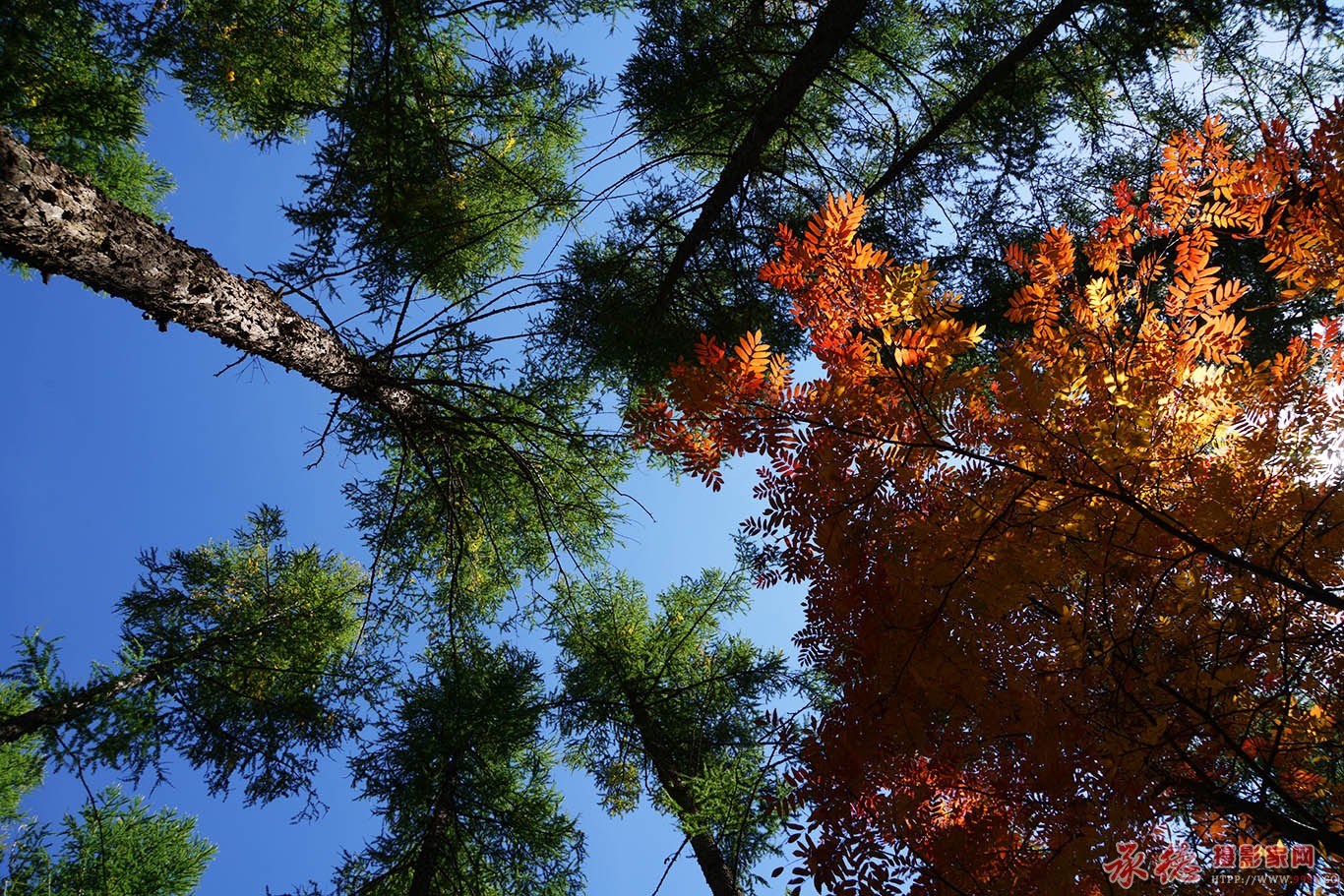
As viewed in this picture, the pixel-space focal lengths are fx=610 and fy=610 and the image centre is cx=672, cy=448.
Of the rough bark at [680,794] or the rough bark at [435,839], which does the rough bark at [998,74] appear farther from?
the rough bark at [435,839]

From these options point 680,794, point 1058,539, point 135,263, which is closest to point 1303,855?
point 1058,539

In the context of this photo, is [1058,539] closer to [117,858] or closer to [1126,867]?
[1126,867]

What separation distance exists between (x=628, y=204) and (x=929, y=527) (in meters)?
3.68

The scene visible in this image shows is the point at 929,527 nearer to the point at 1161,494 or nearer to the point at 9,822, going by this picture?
the point at 1161,494

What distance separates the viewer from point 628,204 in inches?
189

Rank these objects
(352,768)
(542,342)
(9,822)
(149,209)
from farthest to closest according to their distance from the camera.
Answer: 1. (9,822)
2. (149,209)
3. (542,342)
4. (352,768)

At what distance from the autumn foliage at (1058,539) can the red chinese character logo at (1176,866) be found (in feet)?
0.13

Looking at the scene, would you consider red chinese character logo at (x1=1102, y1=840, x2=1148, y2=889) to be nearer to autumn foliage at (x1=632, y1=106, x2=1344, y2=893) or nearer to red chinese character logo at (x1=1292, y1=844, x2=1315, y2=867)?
autumn foliage at (x1=632, y1=106, x2=1344, y2=893)

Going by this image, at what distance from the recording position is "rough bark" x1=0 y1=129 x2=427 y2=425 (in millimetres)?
1499

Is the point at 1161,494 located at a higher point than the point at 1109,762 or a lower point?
higher

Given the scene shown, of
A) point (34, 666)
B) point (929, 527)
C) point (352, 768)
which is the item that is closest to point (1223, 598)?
point (929, 527)

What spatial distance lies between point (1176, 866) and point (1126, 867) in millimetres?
248

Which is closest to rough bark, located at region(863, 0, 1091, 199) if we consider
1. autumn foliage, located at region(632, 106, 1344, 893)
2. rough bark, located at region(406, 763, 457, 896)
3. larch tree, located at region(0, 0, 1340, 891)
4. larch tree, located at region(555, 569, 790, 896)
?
larch tree, located at region(0, 0, 1340, 891)

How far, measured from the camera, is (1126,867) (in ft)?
5.84
